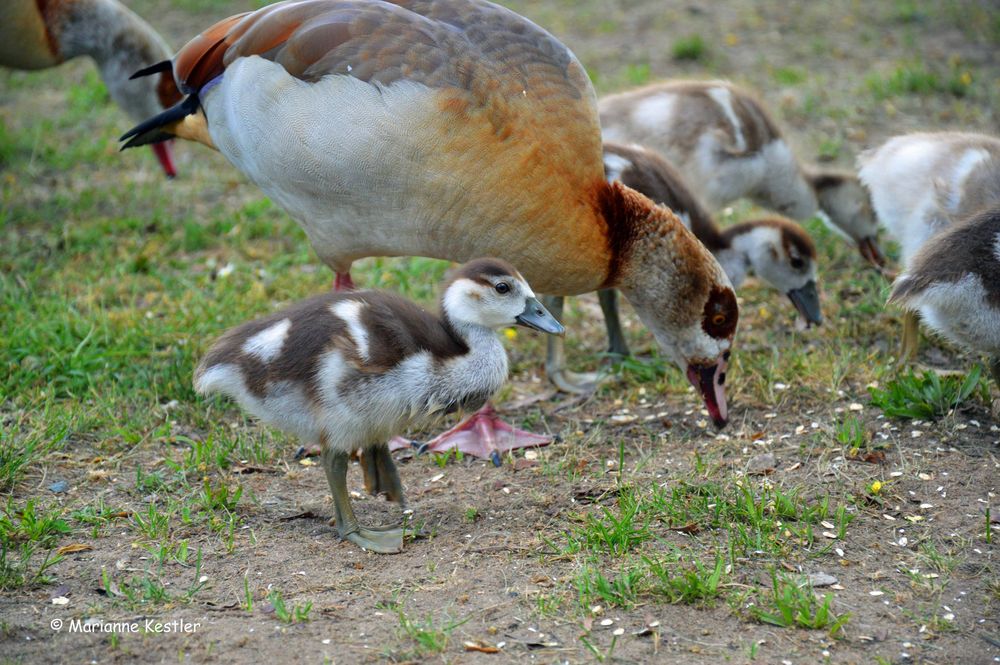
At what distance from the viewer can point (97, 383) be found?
5.70 meters

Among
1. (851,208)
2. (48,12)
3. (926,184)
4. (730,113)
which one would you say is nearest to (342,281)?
(730,113)

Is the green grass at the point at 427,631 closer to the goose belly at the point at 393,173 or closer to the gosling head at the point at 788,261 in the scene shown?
the goose belly at the point at 393,173

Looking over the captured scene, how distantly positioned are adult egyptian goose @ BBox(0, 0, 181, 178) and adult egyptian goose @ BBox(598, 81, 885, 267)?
3.54 metres

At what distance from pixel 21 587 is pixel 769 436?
3219 mm

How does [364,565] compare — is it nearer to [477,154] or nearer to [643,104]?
[477,154]

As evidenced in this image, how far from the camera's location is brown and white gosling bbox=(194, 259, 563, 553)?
4125mm

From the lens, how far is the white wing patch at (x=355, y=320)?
163 inches

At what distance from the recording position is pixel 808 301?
20.9 feet

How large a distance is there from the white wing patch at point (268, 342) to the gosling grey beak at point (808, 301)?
331cm

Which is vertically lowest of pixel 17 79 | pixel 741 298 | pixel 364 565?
pixel 741 298

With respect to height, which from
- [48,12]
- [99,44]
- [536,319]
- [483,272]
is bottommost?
[536,319]

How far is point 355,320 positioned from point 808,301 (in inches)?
126

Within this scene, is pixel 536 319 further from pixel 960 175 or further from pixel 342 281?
pixel 960 175

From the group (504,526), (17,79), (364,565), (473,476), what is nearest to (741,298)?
(473,476)
